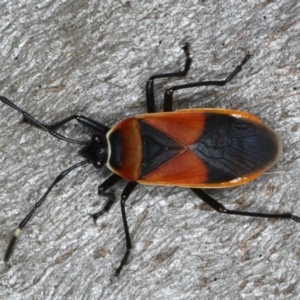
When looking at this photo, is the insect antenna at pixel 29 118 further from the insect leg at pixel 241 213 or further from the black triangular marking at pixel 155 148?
the insect leg at pixel 241 213

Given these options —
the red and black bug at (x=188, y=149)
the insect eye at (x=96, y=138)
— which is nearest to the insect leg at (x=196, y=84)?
the red and black bug at (x=188, y=149)

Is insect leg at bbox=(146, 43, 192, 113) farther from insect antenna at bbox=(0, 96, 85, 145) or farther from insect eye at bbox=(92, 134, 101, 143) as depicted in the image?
insect antenna at bbox=(0, 96, 85, 145)

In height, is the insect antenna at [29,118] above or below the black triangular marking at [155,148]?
above

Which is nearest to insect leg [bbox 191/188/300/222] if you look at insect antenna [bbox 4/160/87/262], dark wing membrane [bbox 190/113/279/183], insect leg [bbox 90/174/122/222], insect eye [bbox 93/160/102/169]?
dark wing membrane [bbox 190/113/279/183]

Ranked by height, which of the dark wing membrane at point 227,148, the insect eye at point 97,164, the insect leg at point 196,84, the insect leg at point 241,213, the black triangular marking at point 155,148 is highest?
the insect leg at point 196,84

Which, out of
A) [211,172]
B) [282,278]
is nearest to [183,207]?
[211,172]

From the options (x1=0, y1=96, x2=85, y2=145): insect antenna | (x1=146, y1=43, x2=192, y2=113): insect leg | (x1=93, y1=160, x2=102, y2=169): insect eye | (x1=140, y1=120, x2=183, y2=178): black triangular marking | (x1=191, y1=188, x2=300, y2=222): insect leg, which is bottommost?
(x1=191, y1=188, x2=300, y2=222): insect leg

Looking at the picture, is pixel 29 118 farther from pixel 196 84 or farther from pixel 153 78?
pixel 196 84

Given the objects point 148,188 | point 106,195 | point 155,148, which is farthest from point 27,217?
point 155,148
